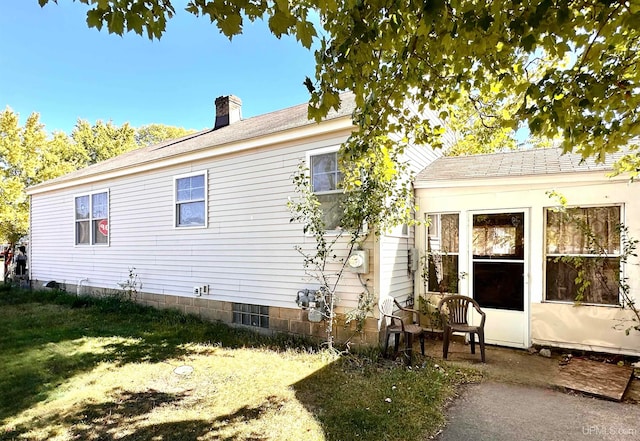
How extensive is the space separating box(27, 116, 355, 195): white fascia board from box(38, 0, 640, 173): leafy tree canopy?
101 inches

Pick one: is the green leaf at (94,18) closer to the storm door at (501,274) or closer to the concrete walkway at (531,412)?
the concrete walkway at (531,412)

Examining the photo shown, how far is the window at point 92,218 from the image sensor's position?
9961 millimetres

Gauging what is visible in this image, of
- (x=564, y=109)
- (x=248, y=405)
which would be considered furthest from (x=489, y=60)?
(x=248, y=405)

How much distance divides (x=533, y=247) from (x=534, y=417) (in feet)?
9.88

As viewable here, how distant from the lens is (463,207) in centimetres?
620

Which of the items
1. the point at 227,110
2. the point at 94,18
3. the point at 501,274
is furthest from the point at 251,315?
the point at 227,110

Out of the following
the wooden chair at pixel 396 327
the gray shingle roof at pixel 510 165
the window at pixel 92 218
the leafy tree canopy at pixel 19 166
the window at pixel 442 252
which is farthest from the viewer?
the leafy tree canopy at pixel 19 166

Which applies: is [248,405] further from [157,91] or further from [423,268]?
[157,91]

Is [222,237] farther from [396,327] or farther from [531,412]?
[531,412]

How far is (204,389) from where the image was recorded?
167 inches

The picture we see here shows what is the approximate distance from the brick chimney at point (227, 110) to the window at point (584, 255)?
9055 millimetres

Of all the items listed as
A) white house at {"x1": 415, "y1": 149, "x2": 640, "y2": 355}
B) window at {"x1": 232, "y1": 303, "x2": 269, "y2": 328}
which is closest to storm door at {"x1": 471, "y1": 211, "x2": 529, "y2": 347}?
white house at {"x1": 415, "y1": 149, "x2": 640, "y2": 355}

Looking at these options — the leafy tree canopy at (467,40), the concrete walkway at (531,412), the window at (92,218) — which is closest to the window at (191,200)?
the window at (92,218)

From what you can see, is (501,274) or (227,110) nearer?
(501,274)
